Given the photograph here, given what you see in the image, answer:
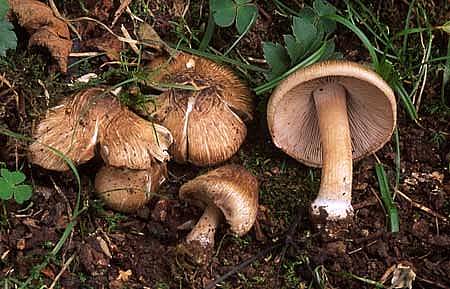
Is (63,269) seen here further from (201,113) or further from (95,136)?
(201,113)

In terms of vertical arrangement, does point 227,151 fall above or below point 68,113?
below

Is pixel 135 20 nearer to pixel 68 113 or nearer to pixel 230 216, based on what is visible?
pixel 68 113

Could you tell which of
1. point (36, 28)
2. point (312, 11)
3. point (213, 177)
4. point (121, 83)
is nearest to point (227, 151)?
point (213, 177)

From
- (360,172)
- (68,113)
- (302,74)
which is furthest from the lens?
(360,172)

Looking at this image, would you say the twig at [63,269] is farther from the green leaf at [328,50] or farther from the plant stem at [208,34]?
the green leaf at [328,50]

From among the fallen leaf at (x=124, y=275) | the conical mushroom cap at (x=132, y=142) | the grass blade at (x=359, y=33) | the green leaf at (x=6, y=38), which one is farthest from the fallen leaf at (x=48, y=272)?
the grass blade at (x=359, y=33)

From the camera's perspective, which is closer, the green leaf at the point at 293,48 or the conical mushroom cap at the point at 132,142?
the conical mushroom cap at the point at 132,142

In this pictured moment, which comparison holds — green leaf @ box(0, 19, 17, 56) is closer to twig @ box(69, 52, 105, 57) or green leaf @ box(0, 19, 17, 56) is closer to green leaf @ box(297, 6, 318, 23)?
twig @ box(69, 52, 105, 57)
